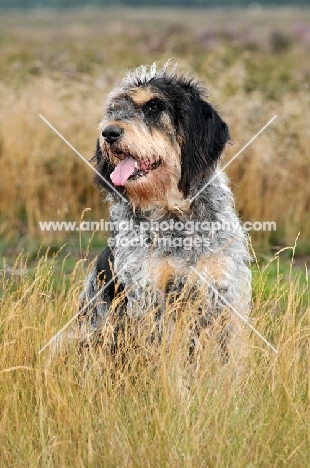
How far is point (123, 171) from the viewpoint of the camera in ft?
17.5

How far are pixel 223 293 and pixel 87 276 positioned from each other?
1.15 m

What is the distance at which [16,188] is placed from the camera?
10.8m

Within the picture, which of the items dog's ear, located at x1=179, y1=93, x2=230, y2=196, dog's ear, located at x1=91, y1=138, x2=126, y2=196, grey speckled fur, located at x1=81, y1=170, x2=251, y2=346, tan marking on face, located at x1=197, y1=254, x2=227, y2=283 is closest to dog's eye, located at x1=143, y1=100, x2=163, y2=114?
dog's ear, located at x1=179, y1=93, x2=230, y2=196

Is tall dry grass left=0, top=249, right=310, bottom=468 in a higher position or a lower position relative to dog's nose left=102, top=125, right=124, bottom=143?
lower

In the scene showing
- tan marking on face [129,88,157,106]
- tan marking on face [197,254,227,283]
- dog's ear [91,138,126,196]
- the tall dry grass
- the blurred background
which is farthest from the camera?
the blurred background

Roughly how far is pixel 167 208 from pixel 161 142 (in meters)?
0.47

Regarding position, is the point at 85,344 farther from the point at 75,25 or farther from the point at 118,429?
the point at 75,25

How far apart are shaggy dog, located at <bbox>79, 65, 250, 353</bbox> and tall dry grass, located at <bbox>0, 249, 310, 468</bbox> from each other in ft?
1.36

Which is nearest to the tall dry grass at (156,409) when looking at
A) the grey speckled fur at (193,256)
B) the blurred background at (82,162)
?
Result: the grey speckled fur at (193,256)

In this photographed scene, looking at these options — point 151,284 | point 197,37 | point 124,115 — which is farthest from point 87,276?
point 197,37

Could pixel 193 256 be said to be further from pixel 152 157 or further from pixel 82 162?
pixel 82 162

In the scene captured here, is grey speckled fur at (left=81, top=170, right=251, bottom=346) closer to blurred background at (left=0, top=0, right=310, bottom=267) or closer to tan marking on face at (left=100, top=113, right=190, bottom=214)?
tan marking on face at (left=100, top=113, right=190, bottom=214)

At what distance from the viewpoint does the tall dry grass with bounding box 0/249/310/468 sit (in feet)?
12.9

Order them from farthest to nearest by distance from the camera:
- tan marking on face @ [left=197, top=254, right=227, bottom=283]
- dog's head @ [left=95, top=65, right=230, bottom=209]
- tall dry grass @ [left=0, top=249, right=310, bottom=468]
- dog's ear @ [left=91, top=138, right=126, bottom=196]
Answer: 1. dog's ear @ [left=91, top=138, right=126, bottom=196]
2. dog's head @ [left=95, top=65, right=230, bottom=209]
3. tan marking on face @ [left=197, top=254, right=227, bottom=283]
4. tall dry grass @ [left=0, top=249, right=310, bottom=468]
